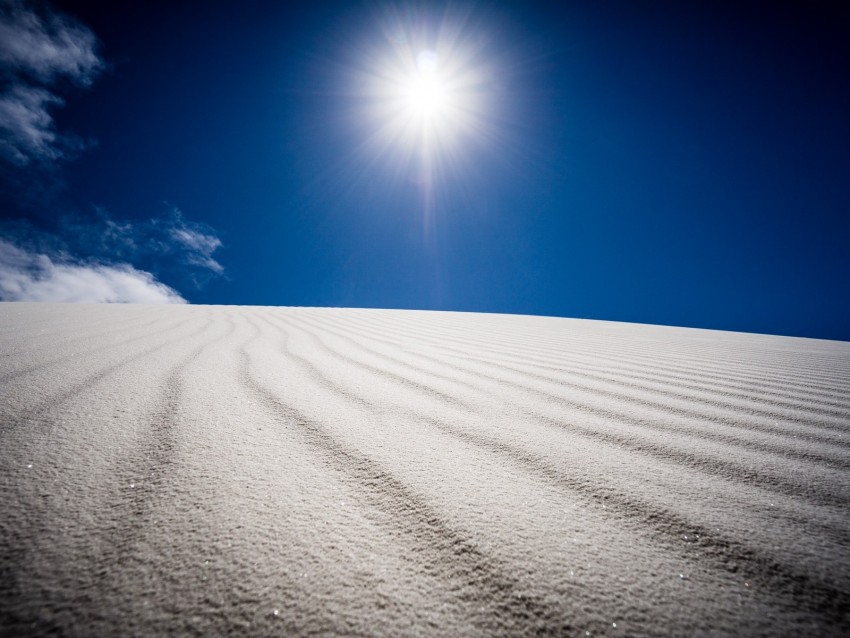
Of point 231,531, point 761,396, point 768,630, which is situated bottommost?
point 231,531

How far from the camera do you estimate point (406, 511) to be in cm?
63

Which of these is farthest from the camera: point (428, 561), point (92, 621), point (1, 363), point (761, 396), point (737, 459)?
point (761, 396)

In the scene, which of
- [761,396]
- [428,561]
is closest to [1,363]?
[428,561]

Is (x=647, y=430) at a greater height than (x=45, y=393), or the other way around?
(x=647, y=430)

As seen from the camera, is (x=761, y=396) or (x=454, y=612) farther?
(x=761, y=396)

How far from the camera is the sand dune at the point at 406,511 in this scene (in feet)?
1.44

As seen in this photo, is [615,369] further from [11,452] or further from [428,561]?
[11,452]

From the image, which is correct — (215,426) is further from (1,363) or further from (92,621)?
(1,363)

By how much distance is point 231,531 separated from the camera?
1.82 ft

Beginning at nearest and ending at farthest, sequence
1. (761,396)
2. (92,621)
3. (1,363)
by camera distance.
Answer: (92,621) < (1,363) < (761,396)

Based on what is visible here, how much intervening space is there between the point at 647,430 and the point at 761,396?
40.0 inches

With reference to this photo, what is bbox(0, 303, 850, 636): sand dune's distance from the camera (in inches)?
17.2

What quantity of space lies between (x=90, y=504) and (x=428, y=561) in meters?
0.60

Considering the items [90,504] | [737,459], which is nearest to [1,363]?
[90,504]
